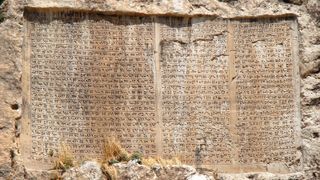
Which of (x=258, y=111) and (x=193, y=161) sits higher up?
Result: (x=258, y=111)

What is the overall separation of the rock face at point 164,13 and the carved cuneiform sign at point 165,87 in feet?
0.40

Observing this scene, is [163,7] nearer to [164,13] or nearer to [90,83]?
[164,13]

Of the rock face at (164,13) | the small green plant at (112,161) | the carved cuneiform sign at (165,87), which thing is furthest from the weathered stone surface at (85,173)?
the carved cuneiform sign at (165,87)

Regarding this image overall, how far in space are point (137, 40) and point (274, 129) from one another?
7.03 ft

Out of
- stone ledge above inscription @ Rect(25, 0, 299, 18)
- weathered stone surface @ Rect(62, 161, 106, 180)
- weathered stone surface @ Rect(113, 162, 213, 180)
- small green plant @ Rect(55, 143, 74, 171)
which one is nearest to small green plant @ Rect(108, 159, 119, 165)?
weathered stone surface @ Rect(113, 162, 213, 180)

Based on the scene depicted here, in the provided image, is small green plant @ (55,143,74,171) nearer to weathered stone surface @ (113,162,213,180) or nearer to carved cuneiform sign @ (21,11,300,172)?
carved cuneiform sign @ (21,11,300,172)

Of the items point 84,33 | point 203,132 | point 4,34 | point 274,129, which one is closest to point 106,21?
point 84,33

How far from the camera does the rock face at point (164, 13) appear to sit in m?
8.54

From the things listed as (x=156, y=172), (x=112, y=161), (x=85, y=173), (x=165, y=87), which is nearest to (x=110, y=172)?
(x=112, y=161)

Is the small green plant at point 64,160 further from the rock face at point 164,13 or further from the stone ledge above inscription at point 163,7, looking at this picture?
the stone ledge above inscription at point 163,7

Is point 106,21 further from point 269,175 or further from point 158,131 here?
point 269,175

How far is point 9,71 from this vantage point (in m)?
8.66

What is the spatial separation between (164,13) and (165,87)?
3.20 ft

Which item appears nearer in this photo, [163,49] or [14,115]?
[14,115]
